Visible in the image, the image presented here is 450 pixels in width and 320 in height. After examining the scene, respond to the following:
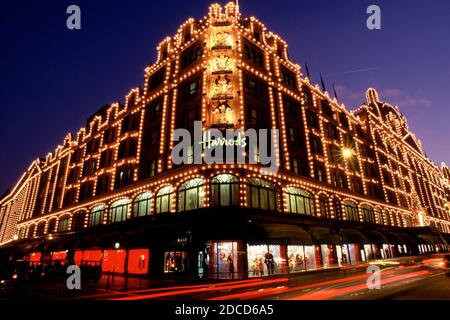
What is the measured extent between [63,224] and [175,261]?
90.6ft

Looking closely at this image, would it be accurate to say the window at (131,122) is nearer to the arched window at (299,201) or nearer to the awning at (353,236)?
the arched window at (299,201)

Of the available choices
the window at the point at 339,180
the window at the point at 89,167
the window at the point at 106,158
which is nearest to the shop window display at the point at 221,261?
the window at the point at 339,180

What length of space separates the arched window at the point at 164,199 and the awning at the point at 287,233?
9.62m

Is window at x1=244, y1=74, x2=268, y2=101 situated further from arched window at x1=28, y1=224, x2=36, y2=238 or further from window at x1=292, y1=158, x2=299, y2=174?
arched window at x1=28, y1=224, x2=36, y2=238

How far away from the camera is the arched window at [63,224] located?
4188 cm

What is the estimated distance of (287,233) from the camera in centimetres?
2389

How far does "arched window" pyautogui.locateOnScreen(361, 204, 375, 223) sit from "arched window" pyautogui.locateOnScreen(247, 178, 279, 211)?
19.6 m

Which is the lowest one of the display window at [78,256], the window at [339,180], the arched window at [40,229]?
the display window at [78,256]

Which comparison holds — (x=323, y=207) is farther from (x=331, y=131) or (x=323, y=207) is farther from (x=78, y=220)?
(x=78, y=220)

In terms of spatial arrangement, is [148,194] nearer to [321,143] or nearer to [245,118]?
[245,118]

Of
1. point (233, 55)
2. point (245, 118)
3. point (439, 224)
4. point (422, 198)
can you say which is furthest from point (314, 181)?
point (439, 224)

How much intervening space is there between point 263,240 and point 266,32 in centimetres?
2728

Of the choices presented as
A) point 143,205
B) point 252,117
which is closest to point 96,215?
point 143,205

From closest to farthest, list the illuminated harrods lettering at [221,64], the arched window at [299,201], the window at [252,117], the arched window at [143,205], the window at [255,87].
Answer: the window at [252,117], the arched window at [299,201], the illuminated harrods lettering at [221,64], the window at [255,87], the arched window at [143,205]
